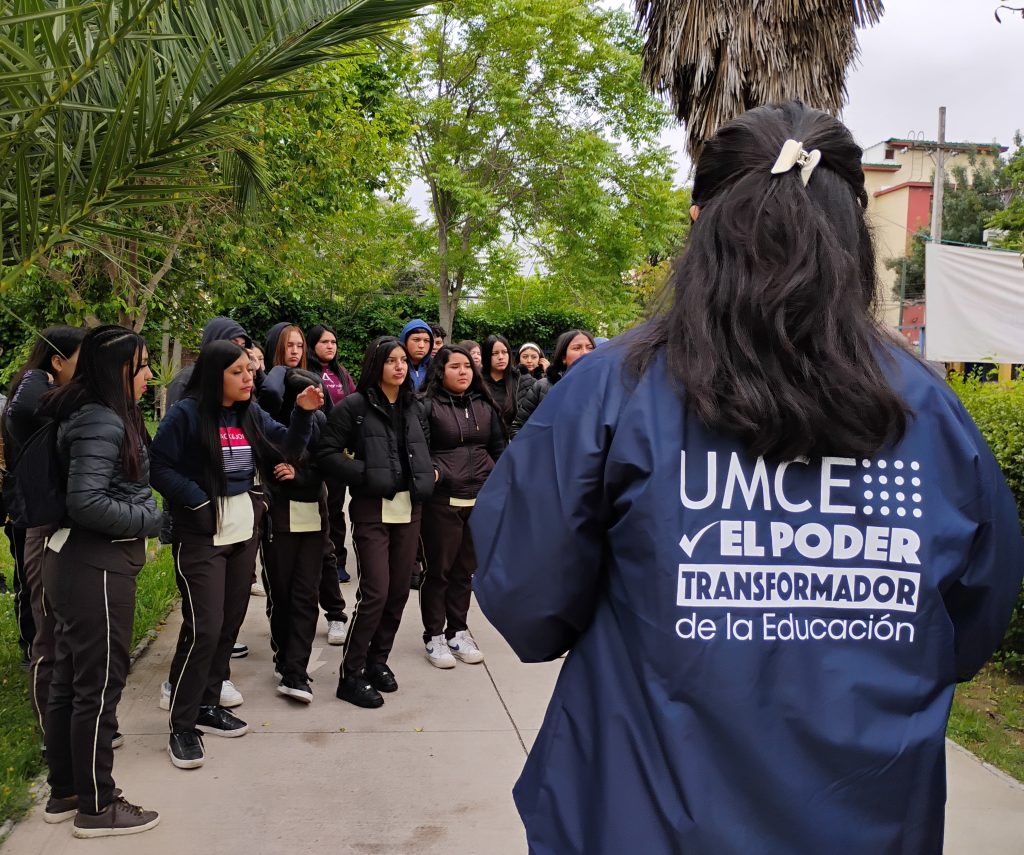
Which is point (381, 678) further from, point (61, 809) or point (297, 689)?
point (61, 809)

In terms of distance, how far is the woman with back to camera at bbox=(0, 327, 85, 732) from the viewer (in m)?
4.08

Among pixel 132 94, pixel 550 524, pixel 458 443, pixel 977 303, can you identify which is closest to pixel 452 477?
pixel 458 443

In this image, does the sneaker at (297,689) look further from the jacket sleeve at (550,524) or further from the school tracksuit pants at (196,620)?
the jacket sleeve at (550,524)

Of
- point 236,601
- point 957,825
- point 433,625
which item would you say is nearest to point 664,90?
point 433,625

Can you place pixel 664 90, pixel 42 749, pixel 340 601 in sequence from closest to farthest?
pixel 42 749 < pixel 340 601 < pixel 664 90

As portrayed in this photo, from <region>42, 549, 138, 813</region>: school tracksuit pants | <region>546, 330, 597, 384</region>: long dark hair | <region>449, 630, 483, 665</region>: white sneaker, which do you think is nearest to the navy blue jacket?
<region>42, 549, 138, 813</region>: school tracksuit pants

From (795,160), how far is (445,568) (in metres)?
4.81

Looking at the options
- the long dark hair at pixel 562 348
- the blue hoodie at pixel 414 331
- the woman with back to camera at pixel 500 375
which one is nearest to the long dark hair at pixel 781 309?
the blue hoodie at pixel 414 331

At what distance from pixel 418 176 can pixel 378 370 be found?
17.8m

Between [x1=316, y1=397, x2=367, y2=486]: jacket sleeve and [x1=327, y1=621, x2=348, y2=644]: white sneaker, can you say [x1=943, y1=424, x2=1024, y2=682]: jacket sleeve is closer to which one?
[x1=316, y1=397, x2=367, y2=486]: jacket sleeve

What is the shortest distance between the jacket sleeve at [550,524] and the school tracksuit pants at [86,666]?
2.57 m

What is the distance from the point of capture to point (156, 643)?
6.45m

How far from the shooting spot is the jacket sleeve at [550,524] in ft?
5.19

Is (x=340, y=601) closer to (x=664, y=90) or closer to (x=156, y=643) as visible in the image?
(x=156, y=643)
